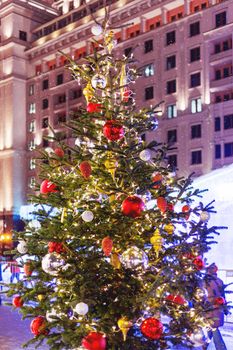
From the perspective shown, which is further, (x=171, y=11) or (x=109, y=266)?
(x=171, y=11)

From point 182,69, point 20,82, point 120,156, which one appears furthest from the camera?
point 20,82

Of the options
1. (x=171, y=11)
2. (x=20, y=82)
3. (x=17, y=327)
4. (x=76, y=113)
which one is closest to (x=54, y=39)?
(x=20, y=82)

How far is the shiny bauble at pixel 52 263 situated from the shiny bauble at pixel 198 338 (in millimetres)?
1409

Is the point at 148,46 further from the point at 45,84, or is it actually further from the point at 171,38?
the point at 45,84

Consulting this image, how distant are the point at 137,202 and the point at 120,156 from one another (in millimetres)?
573

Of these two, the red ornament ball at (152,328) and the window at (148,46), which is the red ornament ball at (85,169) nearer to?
the red ornament ball at (152,328)

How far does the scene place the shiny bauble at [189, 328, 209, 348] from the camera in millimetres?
5188

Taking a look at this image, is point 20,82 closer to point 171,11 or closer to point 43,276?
point 171,11

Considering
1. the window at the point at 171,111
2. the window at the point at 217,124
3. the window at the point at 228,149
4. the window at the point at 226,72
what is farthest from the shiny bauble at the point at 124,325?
the window at the point at 171,111

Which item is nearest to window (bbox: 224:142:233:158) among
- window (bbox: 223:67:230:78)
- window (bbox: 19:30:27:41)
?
window (bbox: 223:67:230:78)

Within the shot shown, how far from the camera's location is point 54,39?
53875 mm

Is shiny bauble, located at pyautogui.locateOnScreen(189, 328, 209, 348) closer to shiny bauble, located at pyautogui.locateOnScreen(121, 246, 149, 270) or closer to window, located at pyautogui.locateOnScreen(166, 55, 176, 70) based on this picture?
shiny bauble, located at pyautogui.locateOnScreen(121, 246, 149, 270)

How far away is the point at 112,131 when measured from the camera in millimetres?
5371

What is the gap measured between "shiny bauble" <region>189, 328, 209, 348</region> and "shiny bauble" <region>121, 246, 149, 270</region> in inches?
32.0
